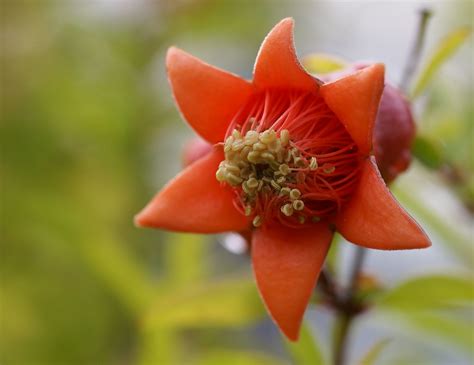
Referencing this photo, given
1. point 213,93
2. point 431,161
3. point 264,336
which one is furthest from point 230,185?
point 264,336

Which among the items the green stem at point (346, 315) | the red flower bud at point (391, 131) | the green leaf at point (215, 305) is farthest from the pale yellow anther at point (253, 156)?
the green leaf at point (215, 305)

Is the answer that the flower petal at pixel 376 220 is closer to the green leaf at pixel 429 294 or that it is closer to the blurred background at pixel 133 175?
the green leaf at pixel 429 294

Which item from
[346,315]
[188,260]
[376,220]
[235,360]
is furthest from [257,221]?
[188,260]

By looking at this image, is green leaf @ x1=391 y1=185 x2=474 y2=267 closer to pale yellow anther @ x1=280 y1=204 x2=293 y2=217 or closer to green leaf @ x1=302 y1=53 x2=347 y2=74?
green leaf @ x1=302 y1=53 x2=347 y2=74

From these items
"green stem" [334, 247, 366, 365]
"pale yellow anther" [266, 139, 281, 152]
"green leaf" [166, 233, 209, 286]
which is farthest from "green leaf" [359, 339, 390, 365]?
"green leaf" [166, 233, 209, 286]

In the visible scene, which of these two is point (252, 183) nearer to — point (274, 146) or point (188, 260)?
point (274, 146)

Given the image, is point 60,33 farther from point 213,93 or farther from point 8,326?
point 213,93
